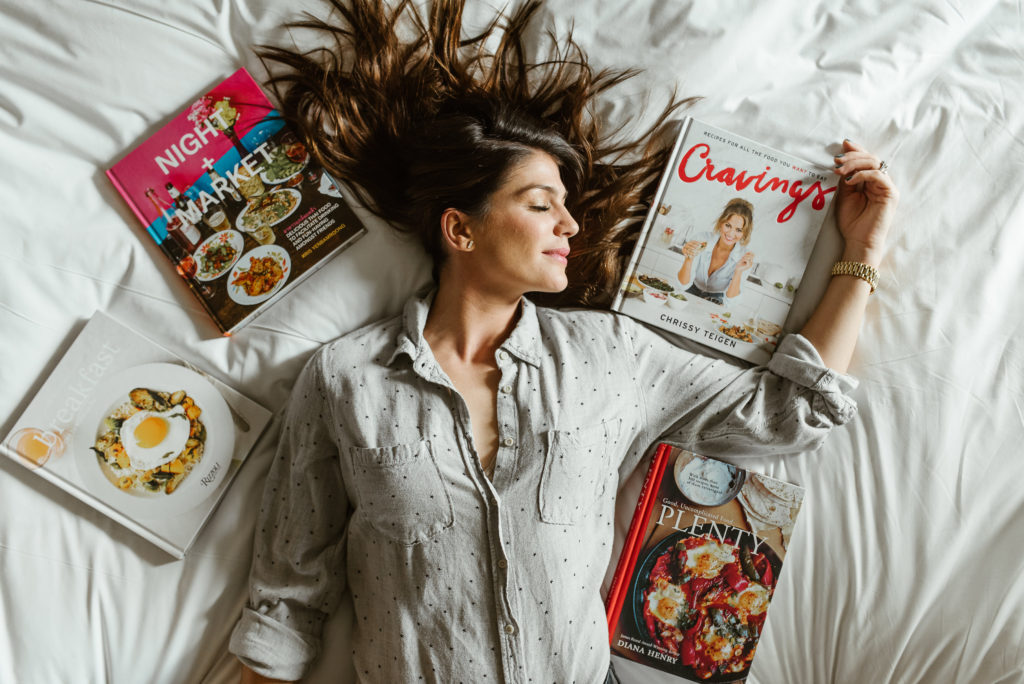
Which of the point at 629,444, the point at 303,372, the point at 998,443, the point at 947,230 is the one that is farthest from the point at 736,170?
the point at 303,372

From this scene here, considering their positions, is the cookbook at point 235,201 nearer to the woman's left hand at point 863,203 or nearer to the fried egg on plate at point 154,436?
the fried egg on plate at point 154,436

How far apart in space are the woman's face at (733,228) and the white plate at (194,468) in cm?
102

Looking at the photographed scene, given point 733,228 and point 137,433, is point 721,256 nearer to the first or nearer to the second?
point 733,228

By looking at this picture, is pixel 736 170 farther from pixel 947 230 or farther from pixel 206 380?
pixel 206 380

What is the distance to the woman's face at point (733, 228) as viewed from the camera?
1321 millimetres

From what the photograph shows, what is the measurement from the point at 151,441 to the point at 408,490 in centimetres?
53

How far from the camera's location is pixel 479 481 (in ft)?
3.77

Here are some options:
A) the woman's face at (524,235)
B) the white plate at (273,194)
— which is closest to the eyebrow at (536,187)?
the woman's face at (524,235)

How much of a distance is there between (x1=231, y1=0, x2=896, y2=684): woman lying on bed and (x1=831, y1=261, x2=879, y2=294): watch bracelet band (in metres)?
0.01

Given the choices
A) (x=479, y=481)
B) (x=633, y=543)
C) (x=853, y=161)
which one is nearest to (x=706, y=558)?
(x=633, y=543)

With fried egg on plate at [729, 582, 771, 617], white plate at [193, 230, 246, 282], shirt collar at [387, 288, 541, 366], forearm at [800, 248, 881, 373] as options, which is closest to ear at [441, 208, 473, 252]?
shirt collar at [387, 288, 541, 366]

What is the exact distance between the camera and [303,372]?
4.15ft

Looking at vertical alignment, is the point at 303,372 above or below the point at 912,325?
below

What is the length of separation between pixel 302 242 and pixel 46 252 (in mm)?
469
